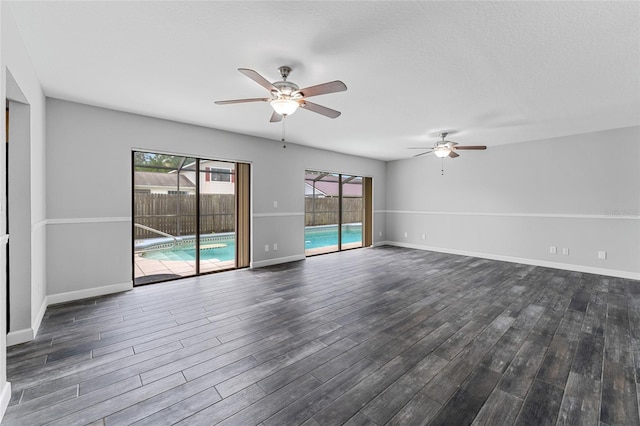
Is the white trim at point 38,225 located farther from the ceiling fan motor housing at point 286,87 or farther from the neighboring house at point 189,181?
the ceiling fan motor housing at point 286,87

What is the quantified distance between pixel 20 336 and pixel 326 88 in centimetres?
350

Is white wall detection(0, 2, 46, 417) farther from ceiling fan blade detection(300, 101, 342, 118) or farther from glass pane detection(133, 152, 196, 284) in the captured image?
ceiling fan blade detection(300, 101, 342, 118)

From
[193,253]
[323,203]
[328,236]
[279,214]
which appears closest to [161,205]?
[279,214]

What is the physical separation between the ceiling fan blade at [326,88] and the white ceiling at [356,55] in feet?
1.04

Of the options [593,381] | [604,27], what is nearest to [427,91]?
[604,27]

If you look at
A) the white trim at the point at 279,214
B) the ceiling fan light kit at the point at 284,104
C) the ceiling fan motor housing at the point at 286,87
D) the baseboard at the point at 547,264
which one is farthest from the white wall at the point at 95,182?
the baseboard at the point at 547,264

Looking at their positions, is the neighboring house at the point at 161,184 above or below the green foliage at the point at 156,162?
below

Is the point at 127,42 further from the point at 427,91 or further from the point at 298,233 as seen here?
the point at 298,233

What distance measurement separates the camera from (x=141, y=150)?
413cm

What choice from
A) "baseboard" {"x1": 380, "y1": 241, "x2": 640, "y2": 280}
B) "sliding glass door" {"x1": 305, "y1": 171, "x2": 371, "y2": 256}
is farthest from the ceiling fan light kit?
"baseboard" {"x1": 380, "y1": 241, "x2": 640, "y2": 280}

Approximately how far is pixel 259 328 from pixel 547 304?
11.6 feet

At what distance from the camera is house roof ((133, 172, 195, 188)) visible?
14.0 feet

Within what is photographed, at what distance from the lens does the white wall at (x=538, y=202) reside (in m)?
4.80

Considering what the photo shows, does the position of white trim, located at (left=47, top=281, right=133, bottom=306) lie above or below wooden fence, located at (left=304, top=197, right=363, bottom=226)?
below
